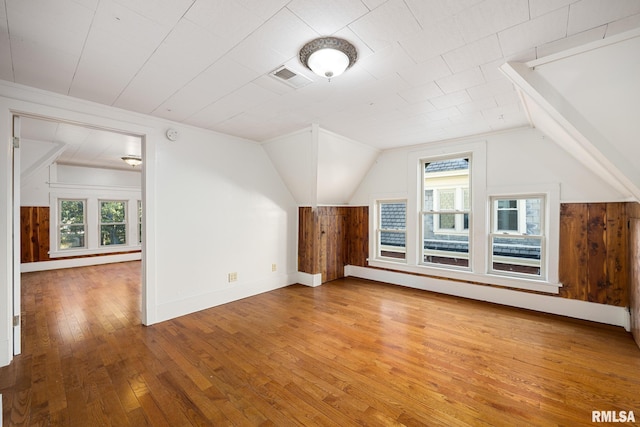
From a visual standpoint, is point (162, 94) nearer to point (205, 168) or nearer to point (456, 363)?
point (205, 168)

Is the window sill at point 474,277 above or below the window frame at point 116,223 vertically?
below

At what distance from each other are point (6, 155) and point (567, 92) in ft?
15.1

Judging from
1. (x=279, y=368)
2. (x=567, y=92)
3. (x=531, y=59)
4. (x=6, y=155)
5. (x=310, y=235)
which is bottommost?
(x=279, y=368)

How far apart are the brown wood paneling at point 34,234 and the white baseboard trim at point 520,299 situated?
7.39 m

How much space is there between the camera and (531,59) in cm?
191

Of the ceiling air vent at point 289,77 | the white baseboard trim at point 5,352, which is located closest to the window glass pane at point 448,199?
the ceiling air vent at point 289,77

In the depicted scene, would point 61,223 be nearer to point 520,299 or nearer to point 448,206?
point 448,206

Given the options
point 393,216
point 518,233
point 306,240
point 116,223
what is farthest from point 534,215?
point 116,223

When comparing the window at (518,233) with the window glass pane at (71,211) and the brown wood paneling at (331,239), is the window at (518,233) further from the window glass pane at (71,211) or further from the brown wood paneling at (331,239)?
the window glass pane at (71,211)

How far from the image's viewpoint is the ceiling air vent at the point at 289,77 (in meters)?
2.09

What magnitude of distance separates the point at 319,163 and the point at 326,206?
1165mm

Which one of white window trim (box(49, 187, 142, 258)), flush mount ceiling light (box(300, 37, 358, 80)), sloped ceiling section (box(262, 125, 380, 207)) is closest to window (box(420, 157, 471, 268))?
sloped ceiling section (box(262, 125, 380, 207))

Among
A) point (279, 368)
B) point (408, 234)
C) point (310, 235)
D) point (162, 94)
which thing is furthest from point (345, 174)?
point (279, 368)

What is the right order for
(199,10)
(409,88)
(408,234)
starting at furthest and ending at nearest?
(408,234) < (409,88) < (199,10)
